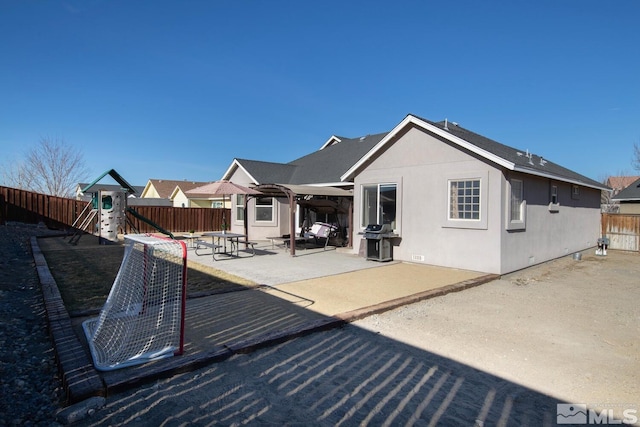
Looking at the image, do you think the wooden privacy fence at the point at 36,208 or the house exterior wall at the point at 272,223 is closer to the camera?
the house exterior wall at the point at 272,223

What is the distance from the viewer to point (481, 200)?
901 centimetres

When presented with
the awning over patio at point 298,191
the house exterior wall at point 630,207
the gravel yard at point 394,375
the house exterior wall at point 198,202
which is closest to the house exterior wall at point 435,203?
the awning over patio at point 298,191

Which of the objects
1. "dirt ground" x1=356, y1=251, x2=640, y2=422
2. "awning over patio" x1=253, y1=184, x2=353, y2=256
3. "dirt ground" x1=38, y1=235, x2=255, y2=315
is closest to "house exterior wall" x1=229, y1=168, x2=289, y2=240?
"awning over patio" x1=253, y1=184, x2=353, y2=256

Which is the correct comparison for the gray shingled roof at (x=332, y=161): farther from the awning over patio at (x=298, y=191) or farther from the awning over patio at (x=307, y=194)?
the awning over patio at (x=298, y=191)

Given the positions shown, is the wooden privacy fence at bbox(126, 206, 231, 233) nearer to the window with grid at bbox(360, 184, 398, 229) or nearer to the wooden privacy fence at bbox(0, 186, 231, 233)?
the wooden privacy fence at bbox(0, 186, 231, 233)

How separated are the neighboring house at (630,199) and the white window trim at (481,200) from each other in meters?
19.4

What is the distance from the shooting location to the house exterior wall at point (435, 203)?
890cm

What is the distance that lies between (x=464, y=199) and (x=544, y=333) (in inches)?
198

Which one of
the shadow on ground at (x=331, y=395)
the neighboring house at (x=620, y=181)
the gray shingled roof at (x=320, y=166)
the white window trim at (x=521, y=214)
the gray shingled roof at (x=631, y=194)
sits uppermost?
the neighboring house at (x=620, y=181)

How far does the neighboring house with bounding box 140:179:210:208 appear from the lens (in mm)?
40503

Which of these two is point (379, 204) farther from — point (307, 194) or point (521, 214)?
point (521, 214)

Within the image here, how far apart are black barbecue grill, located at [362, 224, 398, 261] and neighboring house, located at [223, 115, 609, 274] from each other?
35cm

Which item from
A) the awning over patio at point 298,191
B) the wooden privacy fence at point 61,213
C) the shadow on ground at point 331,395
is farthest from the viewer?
the wooden privacy fence at point 61,213

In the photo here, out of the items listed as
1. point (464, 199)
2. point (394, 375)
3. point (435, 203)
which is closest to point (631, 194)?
point (464, 199)
